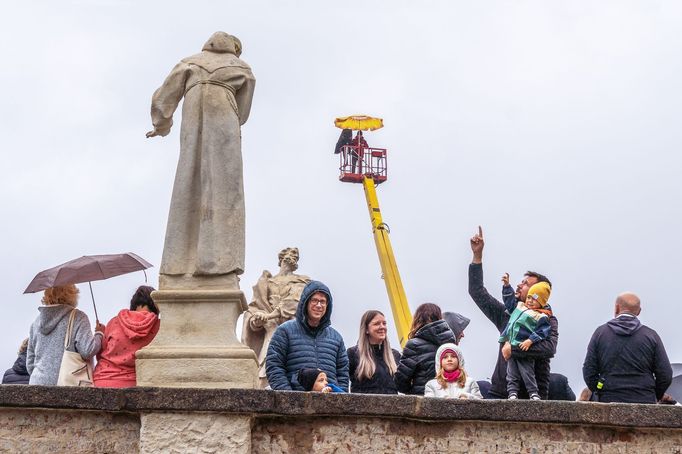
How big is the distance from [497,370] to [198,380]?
2.54 meters

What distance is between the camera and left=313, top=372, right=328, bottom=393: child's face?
8914 millimetres

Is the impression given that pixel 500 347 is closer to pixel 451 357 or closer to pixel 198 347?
pixel 451 357

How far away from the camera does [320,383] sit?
8.92m

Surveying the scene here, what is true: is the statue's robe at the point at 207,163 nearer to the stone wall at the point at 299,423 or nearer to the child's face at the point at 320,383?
the child's face at the point at 320,383

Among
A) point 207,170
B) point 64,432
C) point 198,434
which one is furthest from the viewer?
Answer: point 207,170

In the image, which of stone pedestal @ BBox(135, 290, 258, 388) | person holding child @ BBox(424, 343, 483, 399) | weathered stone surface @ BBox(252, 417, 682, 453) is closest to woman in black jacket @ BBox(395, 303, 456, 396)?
person holding child @ BBox(424, 343, 483, 399)

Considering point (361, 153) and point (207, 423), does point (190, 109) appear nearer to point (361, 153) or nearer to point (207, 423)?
point (207, 423)

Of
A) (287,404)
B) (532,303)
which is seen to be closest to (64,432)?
(287,404)

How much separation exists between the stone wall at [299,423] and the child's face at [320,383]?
0.58 metres

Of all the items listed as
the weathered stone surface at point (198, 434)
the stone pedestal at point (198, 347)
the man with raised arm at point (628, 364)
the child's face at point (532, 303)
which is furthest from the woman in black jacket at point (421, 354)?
the weathered stone surface at point (198, 434)

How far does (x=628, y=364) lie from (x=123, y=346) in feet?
11.5

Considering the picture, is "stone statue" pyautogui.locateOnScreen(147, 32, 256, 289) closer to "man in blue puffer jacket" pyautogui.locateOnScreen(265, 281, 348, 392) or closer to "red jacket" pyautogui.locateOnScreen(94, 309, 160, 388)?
"red jacket" pyautogui.locateOnScreen(94, 309, 160, 388)

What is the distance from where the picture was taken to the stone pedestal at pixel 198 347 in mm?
8531

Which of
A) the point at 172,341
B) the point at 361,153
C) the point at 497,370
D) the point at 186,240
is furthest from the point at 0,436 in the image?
the point at 361,153
